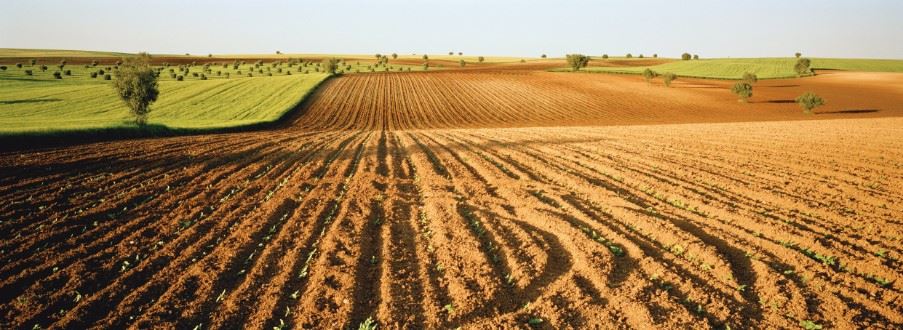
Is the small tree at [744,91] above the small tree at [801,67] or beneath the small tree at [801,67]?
beneath

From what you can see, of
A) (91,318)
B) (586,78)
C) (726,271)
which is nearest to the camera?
(91,318)

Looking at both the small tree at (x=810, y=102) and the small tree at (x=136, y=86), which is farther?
the small tree at (x=810, y=102)

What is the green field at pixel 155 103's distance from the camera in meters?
27.4

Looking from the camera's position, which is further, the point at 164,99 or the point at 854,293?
the point at 164,99

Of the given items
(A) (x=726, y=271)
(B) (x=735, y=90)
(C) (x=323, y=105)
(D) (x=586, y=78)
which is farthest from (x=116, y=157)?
(D) (x=586, y=78)

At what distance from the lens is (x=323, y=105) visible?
1649 inches

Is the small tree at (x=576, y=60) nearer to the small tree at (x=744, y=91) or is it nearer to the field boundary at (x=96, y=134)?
the small tree at (x=744, y=91)

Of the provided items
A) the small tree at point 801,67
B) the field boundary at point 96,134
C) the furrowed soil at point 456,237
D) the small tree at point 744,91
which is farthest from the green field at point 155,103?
the small tree at point 801,67

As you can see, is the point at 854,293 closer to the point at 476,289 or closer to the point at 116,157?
the point at 476,289

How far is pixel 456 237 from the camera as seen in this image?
27.3 ft

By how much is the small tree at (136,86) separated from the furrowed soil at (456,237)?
773cm

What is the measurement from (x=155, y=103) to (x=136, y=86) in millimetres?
16267

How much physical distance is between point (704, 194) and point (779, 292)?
524cm

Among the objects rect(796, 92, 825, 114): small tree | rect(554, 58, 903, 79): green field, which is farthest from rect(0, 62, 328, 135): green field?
rect(554, 58, 903, 79): green field
